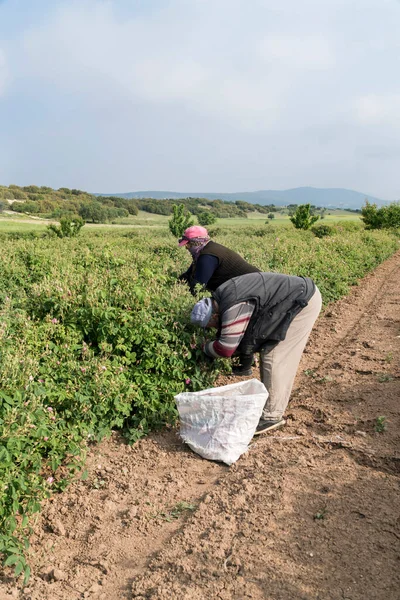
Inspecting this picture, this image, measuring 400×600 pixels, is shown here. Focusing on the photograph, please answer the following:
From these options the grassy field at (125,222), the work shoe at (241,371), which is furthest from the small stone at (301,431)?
the grassy field at (125,222)

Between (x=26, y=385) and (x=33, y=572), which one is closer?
(x=33, y=572)

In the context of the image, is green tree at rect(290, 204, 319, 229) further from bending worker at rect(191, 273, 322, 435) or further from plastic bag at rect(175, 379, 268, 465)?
plastic bag at rect(175, 379, 268, 465)

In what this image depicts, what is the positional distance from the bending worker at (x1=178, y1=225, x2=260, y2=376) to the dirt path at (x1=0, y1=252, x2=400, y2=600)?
0.69m

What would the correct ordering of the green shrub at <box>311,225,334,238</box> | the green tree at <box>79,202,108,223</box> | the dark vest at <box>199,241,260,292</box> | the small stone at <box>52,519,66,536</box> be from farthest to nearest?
the green tree at <box>79,202,108,223</box> < the green shrub at <box>311,225,334,238</box> < the dark vest at <box>199,241,260,292</box> < the small stone at <box>52,519,66,536</box>

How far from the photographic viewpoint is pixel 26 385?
3053 millimetres

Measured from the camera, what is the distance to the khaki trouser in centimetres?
409

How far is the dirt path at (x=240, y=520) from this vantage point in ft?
8.10

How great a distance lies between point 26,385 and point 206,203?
3921 inches

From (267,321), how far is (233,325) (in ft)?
1.01

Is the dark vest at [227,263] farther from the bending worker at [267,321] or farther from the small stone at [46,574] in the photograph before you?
the small stone at [46,574]

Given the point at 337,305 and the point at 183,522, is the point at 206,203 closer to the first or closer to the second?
the point at 337,305

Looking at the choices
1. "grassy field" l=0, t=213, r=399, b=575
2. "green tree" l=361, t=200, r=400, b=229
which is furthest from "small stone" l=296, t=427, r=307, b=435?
"green tree" l=361, t=200, r=400, b=229

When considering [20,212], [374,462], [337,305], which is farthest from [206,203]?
[374,462]

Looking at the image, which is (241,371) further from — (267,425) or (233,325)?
(233,325)
